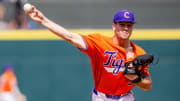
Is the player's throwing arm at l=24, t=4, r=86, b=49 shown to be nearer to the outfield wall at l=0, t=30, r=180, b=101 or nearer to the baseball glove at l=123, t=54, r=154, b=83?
the baseball glove at l=123, t=54, r=154, b=83

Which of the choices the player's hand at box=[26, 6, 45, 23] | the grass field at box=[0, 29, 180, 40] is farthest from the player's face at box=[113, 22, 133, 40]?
the grass field at box=[0, 29, 180, 40]

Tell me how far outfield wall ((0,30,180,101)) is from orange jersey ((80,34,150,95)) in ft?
14.3

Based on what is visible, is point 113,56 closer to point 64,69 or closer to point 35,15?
point 35,15

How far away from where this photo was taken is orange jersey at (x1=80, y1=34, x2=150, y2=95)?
12.5 feet

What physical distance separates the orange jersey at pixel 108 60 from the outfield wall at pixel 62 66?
434 centimetres

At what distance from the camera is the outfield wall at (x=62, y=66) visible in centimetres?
820

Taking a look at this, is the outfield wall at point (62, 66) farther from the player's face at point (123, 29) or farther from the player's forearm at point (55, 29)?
the player's forearm at point (55, 29)

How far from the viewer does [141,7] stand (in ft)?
31.9

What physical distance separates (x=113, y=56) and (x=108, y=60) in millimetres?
71

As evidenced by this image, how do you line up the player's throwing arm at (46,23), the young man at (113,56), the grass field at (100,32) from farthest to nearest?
1. the grass field at (100,32)
2. the young man at (113,56)
3. the player's throwing arm at (46,23)

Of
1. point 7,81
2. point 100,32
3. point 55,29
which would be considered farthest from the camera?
point 7,81

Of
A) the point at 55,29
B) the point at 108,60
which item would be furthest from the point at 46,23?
the point at 108,60

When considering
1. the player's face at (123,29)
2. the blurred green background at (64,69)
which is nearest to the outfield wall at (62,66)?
the blurred green background at (64,69)

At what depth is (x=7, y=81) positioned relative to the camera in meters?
8.28
